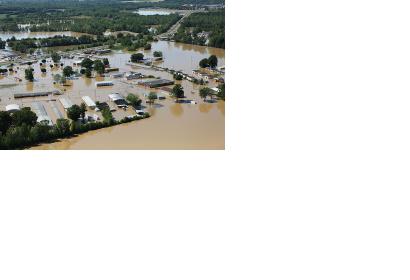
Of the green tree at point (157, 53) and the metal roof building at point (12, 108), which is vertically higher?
the green tree at point (157, 53)

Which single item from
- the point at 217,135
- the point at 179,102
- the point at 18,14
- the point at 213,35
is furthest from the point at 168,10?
the point at 217,135

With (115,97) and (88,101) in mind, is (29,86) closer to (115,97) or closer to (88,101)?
(88,101)

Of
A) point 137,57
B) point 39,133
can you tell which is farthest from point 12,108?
point 137,57

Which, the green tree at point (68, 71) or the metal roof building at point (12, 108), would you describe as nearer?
the metal roof building at point (12, 108)

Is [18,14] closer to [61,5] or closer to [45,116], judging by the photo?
[61,5]

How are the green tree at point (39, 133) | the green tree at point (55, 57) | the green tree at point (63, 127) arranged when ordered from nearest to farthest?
the green tree at point (39, 133), the green tree at point (63, 127), the green tree at point (55, 57)

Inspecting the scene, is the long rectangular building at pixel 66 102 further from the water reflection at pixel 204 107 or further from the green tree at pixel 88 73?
the water reflection at pixel 204 107

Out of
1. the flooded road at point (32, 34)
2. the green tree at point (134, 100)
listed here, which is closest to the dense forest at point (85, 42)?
the flooded road at point (32, 34)
